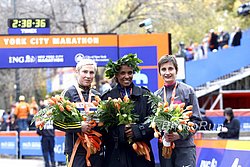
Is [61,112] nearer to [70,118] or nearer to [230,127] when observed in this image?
[70,118]

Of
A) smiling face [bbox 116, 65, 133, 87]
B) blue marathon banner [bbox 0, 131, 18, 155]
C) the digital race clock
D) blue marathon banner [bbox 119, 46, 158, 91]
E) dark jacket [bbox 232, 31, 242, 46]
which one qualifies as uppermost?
dark jacket [bbox 232, 31, 242, 46]

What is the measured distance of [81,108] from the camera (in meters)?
8.12

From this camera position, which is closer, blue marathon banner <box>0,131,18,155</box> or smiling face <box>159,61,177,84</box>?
smiling face <box>159,61,177,84</box>

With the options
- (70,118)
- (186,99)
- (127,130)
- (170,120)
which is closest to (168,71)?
(186,99)

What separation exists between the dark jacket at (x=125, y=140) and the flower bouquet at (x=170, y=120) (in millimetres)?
Answer: 274

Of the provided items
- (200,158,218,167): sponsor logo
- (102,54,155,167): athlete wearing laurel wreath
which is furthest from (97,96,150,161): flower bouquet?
(200,158,218,167): sponsor logo

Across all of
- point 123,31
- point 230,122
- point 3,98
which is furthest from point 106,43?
point 3,98

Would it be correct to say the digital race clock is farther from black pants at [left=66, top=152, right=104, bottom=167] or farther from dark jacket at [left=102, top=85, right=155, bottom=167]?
black pants at [left=66, top=152, right=104, bottom=167]

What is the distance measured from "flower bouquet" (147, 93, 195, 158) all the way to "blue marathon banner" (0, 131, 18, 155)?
1772cm

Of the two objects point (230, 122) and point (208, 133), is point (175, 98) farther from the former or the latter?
point (230, 122)

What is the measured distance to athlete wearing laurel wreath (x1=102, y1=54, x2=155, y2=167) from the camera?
Answer: 7879mm

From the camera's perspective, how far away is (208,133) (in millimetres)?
13617

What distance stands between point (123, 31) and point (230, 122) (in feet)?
53.9

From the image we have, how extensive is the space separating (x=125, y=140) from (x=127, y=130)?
13 cm
